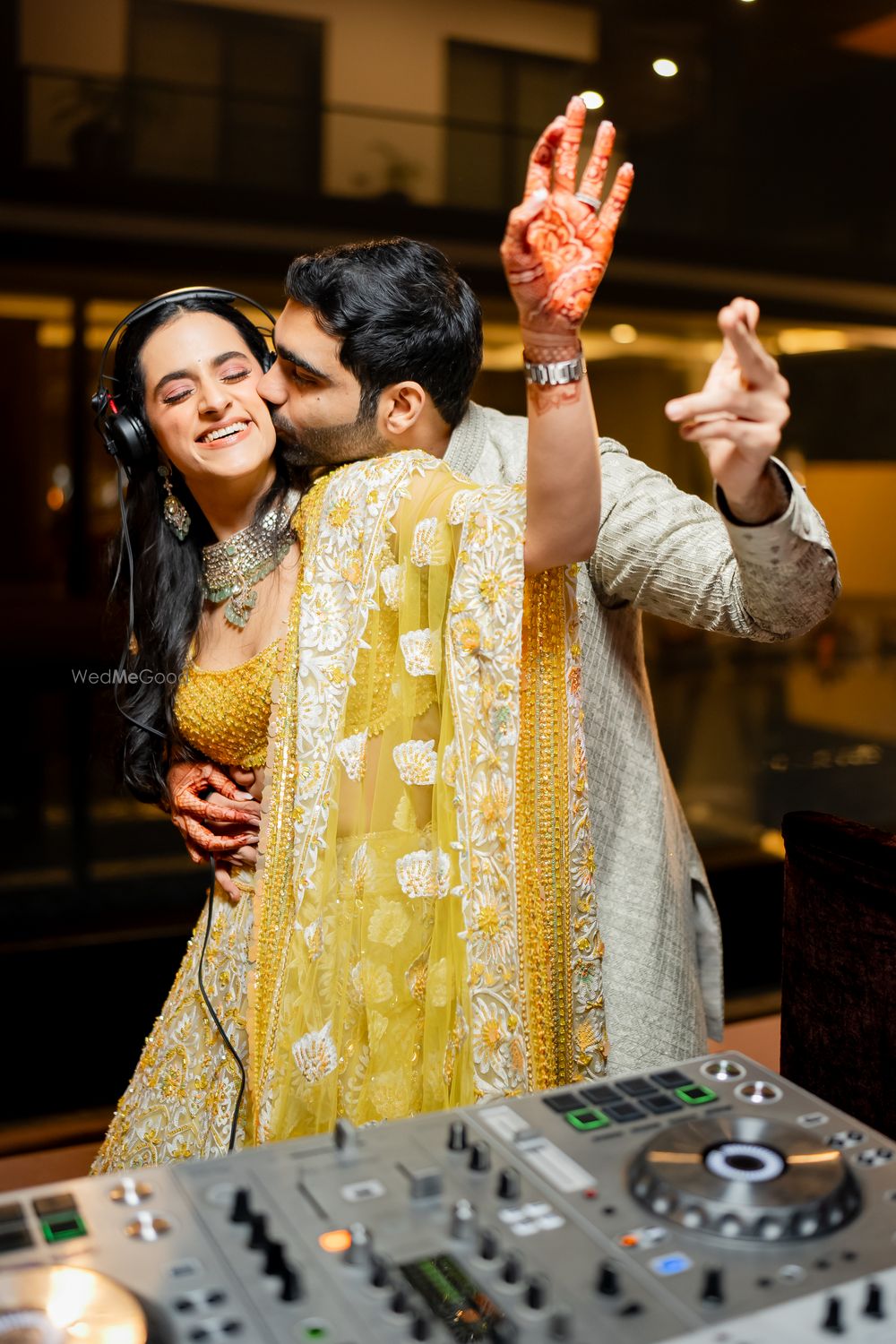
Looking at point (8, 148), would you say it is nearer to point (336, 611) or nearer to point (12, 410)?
point (12, 410)

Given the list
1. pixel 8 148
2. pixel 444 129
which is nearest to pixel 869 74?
pixel 444 129

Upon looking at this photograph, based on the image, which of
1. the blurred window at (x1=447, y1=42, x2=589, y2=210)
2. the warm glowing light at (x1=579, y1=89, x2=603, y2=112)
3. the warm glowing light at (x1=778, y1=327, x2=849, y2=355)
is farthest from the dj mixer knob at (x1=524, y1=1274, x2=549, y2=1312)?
the warm glowing light at (x1=778, y1=327, x2=849, y2=355)

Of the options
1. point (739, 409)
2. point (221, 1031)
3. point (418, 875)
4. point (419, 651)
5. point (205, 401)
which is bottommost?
point (221, 1031)

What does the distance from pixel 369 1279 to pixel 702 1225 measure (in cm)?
19

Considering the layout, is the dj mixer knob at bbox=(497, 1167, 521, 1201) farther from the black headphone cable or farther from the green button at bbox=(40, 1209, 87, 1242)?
the black headphone cable

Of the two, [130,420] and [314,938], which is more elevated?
[130,420]

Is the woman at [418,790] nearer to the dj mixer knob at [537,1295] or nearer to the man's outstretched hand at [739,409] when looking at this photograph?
the man's outstretched hand at [739,409]

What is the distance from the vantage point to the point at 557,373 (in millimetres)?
1154

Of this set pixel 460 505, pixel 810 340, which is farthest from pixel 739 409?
pixel 810 340

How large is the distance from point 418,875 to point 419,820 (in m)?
0.06

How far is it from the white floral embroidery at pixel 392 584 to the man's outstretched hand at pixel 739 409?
0.43 meters

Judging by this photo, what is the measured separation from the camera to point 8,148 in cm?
429

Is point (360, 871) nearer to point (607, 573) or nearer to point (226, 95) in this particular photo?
point (607, 573)

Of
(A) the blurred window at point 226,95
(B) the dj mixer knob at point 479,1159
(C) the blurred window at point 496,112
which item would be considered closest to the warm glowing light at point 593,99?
(C) the blurred window at point 496,112
